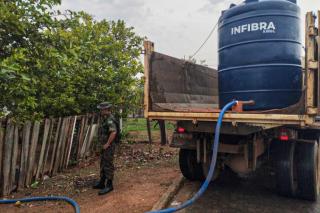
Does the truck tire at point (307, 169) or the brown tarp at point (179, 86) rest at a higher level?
the brown tarp at point (179, 86)

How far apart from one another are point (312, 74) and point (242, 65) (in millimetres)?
1264

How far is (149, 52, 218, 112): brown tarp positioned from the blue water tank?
111cm

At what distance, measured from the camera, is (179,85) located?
17.9 feet

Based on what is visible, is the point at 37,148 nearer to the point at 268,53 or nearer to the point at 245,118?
the point at 245,118

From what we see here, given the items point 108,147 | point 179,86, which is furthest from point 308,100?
point 108,147

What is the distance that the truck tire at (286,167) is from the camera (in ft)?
15.0

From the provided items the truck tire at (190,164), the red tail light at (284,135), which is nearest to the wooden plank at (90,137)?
the truck tire at (190,164)

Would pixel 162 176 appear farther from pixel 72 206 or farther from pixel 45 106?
pixel 45 106

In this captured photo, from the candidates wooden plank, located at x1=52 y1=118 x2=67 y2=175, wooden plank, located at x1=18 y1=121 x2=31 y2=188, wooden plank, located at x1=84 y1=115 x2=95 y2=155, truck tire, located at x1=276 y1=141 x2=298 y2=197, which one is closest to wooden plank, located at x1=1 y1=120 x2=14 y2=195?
wooden plank, located at x1=18 y1=121 x2=31 y2=188

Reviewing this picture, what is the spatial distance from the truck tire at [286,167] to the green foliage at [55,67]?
371cm

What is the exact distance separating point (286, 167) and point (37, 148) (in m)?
4.44

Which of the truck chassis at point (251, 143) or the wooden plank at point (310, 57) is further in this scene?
the truck chassis at point (251, 143)

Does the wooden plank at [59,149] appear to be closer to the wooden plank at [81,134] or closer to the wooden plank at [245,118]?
the wooden plank at [81,134]

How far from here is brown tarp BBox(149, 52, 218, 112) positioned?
485 centimetres
